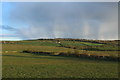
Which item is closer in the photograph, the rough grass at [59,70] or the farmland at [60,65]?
the rough grass at [59,70]

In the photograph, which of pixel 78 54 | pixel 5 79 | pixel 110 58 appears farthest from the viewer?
pixel 78 54

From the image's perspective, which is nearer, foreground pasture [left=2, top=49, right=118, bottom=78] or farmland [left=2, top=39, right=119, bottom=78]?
foreground pasture [left=2, top=49, right=118, bottom=78]

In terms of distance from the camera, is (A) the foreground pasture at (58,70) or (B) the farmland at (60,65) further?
(B) the farmland at (60,65)

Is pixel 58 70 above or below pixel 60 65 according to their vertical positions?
above

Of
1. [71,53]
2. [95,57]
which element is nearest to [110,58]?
[95,57]

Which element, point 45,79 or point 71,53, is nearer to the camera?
point 45,79

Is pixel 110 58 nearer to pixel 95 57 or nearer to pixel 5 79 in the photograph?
pixel 95 57

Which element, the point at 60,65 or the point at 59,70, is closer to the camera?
the point at 59,70

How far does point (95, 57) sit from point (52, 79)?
23217 millimetres

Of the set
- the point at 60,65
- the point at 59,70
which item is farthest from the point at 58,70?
the point at 60,65

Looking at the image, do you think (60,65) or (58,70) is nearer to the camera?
(58,70)

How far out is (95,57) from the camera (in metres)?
34.5

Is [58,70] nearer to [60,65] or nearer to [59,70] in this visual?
[59,70]

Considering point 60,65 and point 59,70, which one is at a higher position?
point 59,70
